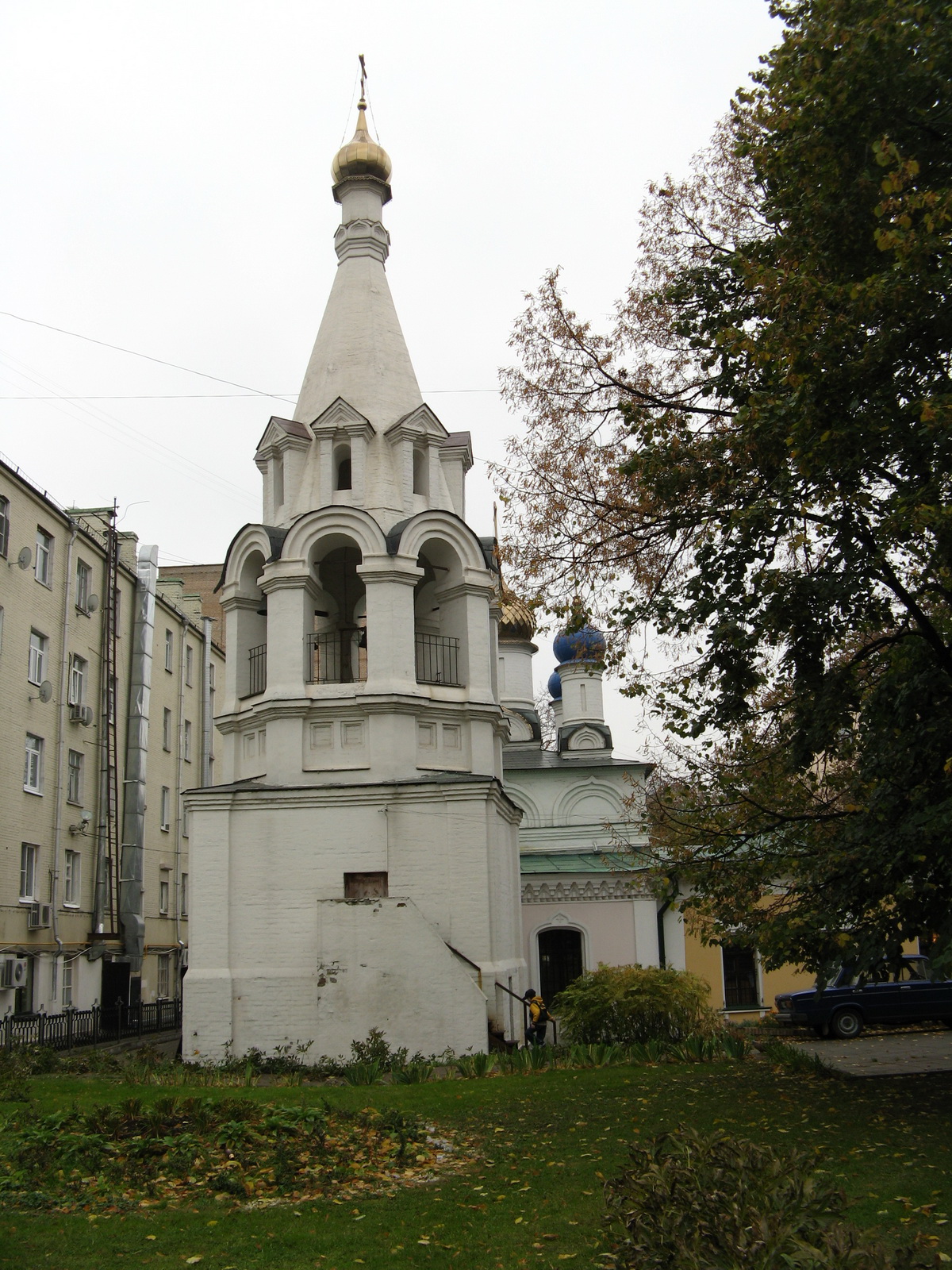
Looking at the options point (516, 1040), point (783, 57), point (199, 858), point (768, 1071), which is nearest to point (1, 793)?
point (199, 858)

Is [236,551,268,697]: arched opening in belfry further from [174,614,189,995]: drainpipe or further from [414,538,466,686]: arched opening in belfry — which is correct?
[174,614,189,995]: drainpipe

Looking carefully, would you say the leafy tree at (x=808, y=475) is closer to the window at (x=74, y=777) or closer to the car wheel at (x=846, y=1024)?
the car wheel at (x=846, y=1024)

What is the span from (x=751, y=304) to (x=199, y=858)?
11173 mm

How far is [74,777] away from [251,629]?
407 inches

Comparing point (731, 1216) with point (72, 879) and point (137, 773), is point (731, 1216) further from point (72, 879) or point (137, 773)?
point (137, 773)

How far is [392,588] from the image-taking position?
61.3ft

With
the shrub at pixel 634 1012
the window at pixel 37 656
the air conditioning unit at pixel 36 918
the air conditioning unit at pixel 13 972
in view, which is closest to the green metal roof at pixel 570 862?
the shrub at pixel 634 1012

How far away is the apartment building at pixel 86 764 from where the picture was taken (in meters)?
24.7

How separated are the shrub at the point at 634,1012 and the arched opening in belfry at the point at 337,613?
6.16 meters

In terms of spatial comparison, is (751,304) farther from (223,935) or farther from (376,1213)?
(223,935)

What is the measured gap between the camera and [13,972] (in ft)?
76.3

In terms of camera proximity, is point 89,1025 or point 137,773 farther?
point 137,773

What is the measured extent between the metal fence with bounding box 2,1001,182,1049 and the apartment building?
0.98 m

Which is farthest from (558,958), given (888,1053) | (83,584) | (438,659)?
(83,584)
